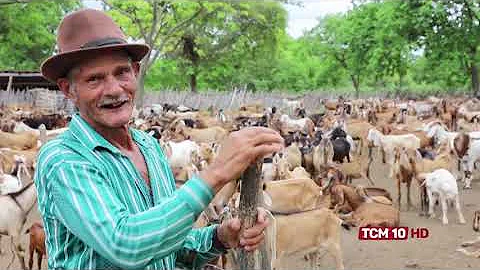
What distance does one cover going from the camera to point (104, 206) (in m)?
1.34

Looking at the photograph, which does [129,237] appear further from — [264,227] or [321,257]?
[321,257]

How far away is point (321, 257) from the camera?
25.4 ft

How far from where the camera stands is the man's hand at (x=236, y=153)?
53.1 inches

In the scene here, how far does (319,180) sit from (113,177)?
875 cm

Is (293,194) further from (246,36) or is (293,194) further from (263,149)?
(246,36)

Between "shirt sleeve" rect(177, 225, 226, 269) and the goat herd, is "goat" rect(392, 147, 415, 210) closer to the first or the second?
the goat herd

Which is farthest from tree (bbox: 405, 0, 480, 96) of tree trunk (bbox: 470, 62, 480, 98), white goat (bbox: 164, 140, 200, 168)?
white goat (bbox: 164, 140, 200, 168)

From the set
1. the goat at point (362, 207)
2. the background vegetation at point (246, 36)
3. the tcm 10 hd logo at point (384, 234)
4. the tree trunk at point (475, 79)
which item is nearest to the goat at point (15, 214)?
the tcm 10 hd logo at point (384, 234)

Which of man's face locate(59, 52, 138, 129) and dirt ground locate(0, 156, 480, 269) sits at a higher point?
→ man's face locate(59, 52, 138, 129)

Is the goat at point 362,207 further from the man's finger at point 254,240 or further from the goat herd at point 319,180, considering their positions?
the man's finger at point 254,240

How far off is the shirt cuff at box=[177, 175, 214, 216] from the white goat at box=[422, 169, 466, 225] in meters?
8.55

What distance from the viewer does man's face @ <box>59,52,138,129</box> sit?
5.10ft

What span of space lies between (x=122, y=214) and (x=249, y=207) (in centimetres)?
36

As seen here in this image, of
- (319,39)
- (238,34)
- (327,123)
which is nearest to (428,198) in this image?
(327,123)
